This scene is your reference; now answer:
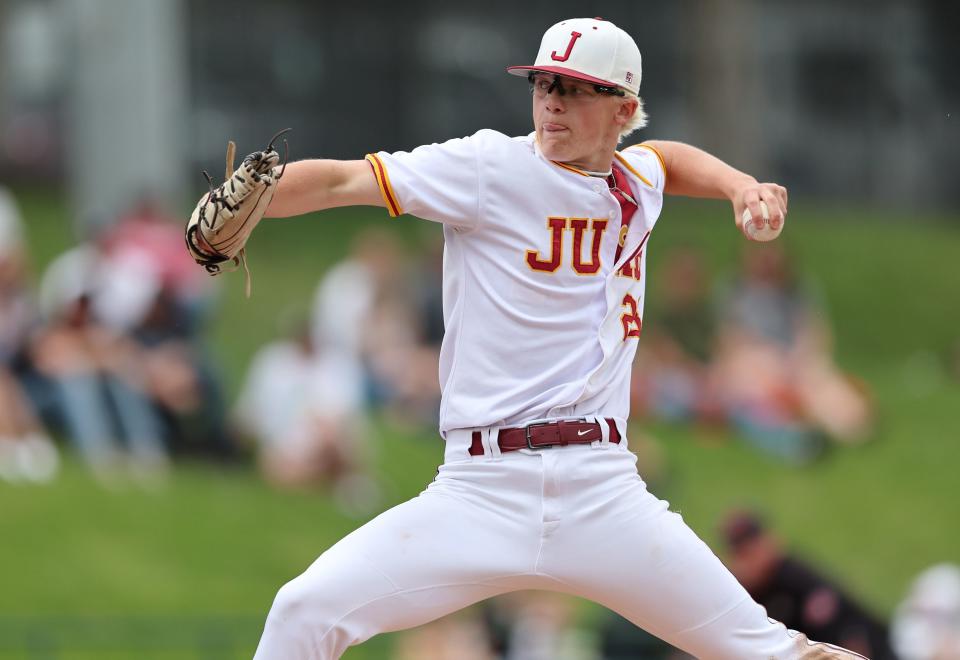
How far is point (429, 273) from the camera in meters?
13.6

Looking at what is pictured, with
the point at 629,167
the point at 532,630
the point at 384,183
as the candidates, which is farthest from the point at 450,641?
the point at 384,183

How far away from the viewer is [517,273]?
16.4 ft

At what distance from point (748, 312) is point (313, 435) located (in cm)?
353

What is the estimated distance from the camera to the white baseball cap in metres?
4.95

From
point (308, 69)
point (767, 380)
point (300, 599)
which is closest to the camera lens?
point (300, 599)

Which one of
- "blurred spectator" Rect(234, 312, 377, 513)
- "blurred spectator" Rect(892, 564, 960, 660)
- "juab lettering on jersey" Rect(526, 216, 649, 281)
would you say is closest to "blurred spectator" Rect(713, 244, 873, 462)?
"blurred spectator" Rect(234, 312, 377, 513)

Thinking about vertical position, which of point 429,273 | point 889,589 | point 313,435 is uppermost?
point 429,273

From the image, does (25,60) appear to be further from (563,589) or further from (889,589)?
(563,589)

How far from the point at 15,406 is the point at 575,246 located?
7.27 m

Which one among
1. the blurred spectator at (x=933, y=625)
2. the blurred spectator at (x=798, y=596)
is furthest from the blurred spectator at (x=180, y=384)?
the blurred spectator at (x=798, y=596)

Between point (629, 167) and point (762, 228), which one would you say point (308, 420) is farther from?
point (762, 228)

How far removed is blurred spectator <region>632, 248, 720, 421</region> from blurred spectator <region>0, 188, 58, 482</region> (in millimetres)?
4553

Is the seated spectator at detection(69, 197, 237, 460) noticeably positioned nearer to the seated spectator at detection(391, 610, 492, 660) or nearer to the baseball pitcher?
the seated spectator at detection(391, 610, 492, 660)

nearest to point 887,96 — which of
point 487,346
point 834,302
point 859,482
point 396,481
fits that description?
point 834,302
